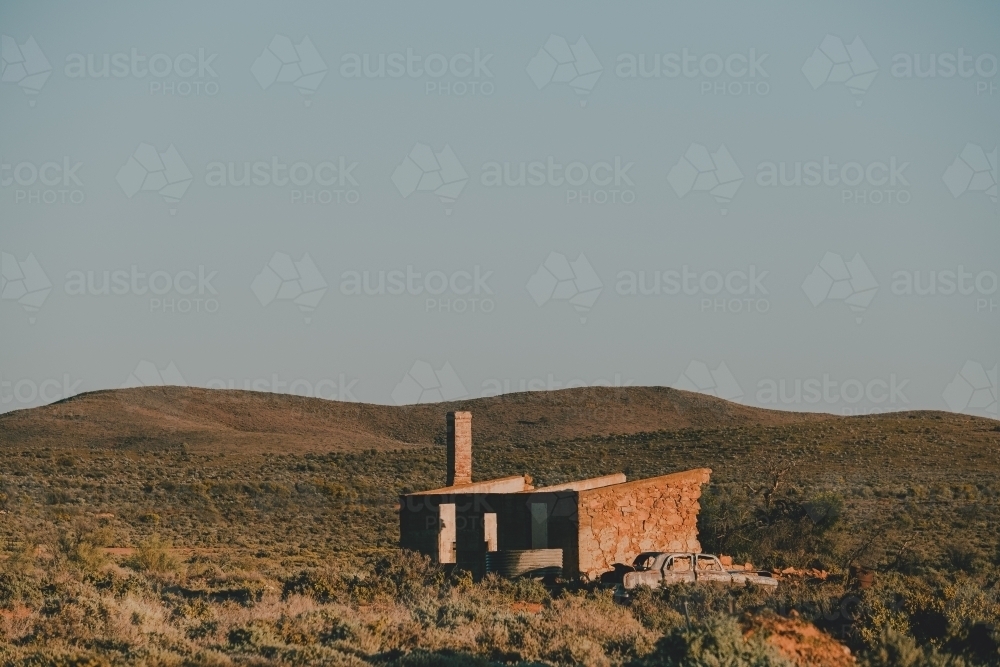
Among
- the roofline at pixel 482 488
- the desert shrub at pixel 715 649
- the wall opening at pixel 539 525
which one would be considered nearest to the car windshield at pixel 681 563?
the wall opening at pixel 539 525

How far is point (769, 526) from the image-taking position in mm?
32125

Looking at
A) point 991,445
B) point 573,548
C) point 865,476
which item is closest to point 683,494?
point 573,548

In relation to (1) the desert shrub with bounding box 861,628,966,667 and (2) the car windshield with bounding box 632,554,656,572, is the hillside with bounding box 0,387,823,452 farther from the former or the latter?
(1) the desert shrub with bounding box 861,628,966,667

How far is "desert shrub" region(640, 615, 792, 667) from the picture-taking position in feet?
47.9

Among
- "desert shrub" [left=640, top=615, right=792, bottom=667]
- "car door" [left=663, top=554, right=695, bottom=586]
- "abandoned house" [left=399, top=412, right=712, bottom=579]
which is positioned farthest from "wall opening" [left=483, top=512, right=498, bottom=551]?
"desert shrub" [left=640, top=615, right=792, bottom=667]

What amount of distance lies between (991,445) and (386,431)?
175ft

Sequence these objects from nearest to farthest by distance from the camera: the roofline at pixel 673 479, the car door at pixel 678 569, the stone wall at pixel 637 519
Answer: the car door at pixel 678 569
the stone wall at pixel 637 519
the roofline at pixel 673 479

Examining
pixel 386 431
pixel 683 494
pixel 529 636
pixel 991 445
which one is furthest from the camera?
pixel 386 431

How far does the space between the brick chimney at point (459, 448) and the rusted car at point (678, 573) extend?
5.57 m

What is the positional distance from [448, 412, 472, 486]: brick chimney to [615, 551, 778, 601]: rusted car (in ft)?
18.3

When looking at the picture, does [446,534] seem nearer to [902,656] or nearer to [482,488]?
[482,488]

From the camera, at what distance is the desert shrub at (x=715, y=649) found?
1461cm

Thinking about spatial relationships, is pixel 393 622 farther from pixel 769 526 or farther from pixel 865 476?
pixel 865 476

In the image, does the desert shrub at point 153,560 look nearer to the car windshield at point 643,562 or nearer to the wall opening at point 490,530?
the wall opening at point 490,530
